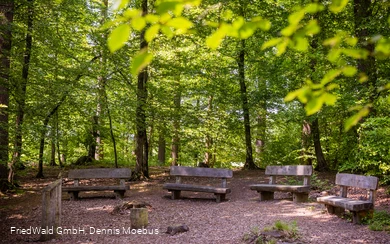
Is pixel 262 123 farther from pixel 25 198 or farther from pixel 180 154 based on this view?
pixel 25 198

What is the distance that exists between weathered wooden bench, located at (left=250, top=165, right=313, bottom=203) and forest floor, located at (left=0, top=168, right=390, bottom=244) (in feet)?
0.86

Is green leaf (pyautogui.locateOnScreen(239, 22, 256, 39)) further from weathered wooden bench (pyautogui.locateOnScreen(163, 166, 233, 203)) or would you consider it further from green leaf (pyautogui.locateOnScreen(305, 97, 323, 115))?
weathered wooden bench (pyautogui.locateOnScreen(163, 166, 233, 203))

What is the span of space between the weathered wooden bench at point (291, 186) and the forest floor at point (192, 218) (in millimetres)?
262

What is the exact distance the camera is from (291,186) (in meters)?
8.09

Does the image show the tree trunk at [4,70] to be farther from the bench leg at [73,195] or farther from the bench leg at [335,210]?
the bench leg at [335,210]

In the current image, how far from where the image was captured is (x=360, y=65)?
969 centimetres

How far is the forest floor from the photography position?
5422 millimetres

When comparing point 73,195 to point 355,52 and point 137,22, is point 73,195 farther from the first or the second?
point 355,52

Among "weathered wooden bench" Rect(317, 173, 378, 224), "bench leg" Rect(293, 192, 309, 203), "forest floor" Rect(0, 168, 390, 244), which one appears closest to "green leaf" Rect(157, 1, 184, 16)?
"forest floor" Rect(0, 168, 390, 244)

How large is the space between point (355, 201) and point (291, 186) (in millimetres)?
2066

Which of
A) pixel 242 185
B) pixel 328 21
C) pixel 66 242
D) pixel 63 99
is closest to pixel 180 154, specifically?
pixel 242 185

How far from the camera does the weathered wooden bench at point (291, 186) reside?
8.07 meters

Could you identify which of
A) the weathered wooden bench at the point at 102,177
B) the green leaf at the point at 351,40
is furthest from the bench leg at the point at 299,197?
the green leaf at the point at 351,40

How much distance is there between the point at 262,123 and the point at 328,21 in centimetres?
612
